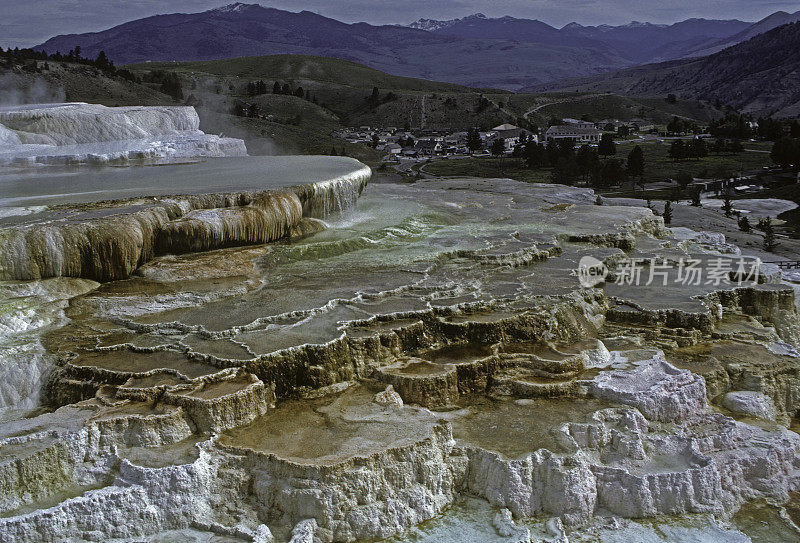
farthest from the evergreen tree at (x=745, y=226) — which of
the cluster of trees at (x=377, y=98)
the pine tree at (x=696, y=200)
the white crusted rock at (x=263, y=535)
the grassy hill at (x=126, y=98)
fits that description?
the cluster of trees at (x=377, y=98)

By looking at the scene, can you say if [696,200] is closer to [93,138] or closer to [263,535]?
[93,138]

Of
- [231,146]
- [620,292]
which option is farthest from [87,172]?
[620,292]

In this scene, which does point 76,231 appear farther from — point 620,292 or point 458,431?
point 620,292

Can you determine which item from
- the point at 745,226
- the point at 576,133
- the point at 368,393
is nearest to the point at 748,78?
the point at 576,133

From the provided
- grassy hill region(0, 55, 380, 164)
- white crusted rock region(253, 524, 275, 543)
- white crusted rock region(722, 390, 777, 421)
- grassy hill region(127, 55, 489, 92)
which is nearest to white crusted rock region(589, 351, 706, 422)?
white crusted rock region(722, 390, 777, 421)

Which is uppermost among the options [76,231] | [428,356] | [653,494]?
[76,231]

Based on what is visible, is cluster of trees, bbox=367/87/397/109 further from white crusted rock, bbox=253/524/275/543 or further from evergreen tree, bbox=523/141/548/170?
white crusted rock, bbox=253/524/275/543
